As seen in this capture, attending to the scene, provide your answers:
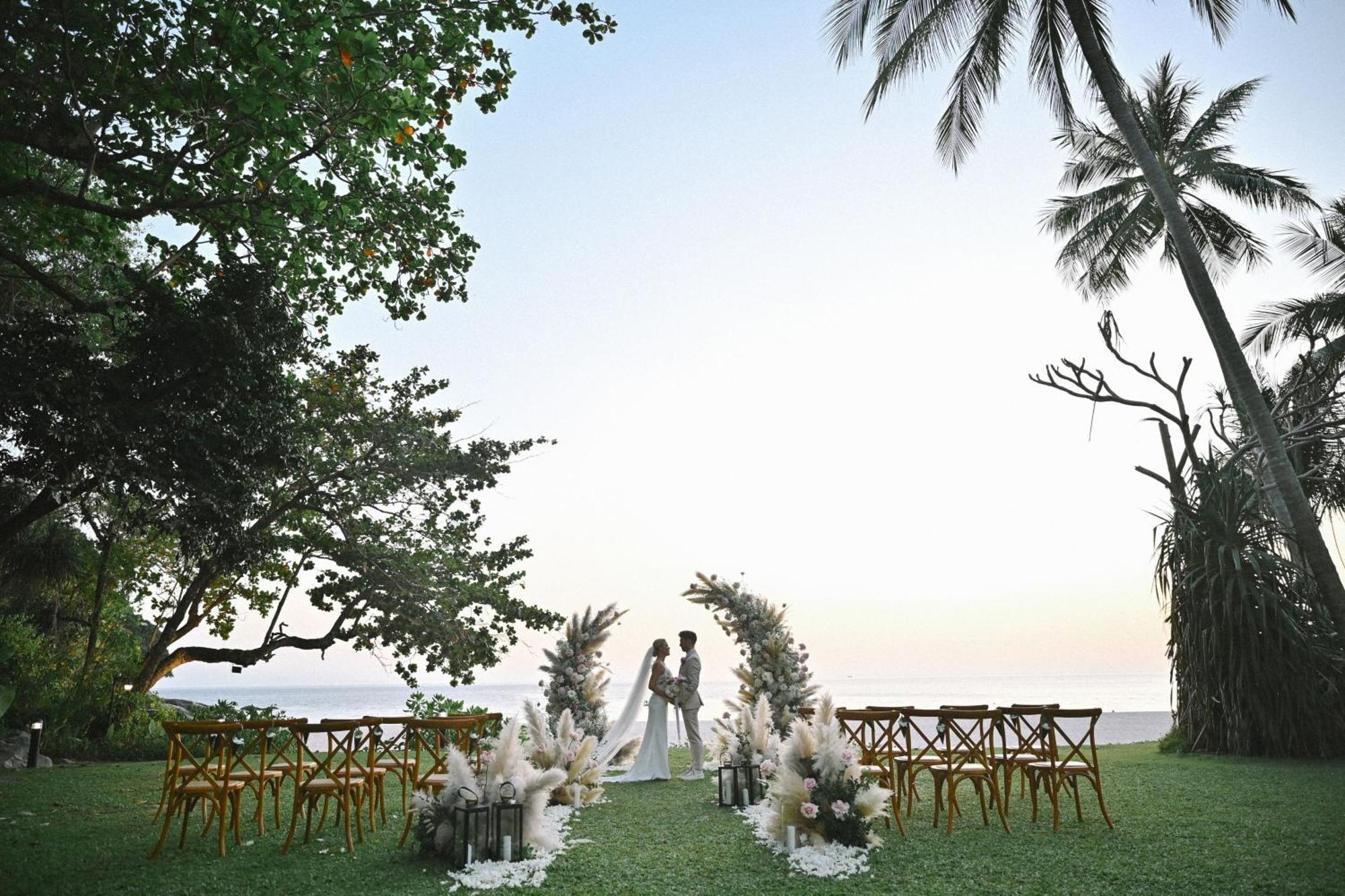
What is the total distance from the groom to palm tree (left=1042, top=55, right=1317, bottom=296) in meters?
12.2

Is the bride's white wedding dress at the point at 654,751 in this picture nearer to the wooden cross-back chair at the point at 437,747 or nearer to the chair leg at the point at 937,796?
the wooden cross-back chair at the point at 437,747

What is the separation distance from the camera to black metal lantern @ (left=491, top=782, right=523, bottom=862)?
5770 millimetres

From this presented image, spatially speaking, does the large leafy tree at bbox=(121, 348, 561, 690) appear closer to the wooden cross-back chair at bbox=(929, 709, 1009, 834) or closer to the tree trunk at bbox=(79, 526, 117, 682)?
the tree trunk at bbox=(79, 526, 117, 682)

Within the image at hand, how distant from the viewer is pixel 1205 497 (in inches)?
468

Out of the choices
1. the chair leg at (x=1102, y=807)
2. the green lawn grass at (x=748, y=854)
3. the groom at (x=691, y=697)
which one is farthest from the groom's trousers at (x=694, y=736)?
the chair leg at (x=1102, y=807)

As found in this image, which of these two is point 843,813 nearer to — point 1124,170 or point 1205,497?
point 1205,497

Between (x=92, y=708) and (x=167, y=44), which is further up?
(x=167, y=44)

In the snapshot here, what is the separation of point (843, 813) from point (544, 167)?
8.86 metres

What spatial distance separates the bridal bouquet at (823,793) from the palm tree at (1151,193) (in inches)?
547

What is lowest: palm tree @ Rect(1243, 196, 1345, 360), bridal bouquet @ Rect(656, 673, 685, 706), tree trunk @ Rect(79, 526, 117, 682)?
bridal bouquet @ Rect(656, 673, 685, 706)

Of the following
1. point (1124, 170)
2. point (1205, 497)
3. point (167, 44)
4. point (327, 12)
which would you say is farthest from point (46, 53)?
point (1124, 170)

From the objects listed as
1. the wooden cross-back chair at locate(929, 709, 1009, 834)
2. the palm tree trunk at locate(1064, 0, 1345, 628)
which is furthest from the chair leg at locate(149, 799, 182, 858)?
the palm tree trunk at locate(1064, 0, 1345, 628)

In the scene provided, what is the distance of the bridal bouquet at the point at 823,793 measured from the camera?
6062 mm

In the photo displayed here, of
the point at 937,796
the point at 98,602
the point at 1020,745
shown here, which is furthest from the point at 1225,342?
the point at 98,602
